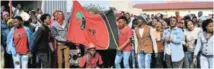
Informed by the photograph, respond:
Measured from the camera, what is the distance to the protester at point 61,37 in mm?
9952

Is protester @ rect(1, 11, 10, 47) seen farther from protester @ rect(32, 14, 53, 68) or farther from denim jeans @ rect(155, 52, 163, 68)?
denim jeans @ rect(155, 52, 163, 68)

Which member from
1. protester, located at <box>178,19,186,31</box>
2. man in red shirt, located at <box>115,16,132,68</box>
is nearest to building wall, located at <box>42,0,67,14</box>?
man in red shirt, located at <box>115,16,132,68</box>

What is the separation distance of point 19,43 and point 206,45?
3840mm

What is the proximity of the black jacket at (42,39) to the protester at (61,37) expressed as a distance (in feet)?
0.55

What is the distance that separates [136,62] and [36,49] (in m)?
2.11

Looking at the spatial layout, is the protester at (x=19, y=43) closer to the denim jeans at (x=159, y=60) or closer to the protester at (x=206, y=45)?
the denim jeans at (x=159, y=60)

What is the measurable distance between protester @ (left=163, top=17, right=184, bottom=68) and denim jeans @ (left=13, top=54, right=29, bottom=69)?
2.82 m

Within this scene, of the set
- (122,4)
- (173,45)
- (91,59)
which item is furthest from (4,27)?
(173,45)

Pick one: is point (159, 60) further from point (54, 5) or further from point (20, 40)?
point (54, 5)

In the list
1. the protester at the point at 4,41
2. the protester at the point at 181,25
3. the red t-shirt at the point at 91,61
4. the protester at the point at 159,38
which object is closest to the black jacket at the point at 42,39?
the red t-shirt at the point at 91,61

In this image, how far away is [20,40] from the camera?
33.3ft

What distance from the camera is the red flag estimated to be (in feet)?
33.3

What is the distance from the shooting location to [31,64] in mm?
10594

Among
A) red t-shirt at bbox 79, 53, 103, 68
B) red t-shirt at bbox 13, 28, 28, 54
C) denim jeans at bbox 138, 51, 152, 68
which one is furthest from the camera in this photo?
denim jeans at bbox 138, 51, 152, 68
